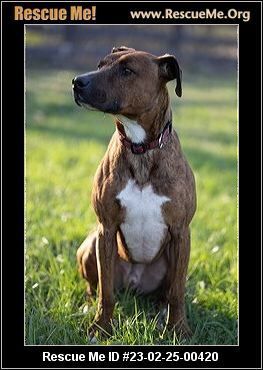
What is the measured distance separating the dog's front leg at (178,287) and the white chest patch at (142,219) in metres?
0.12

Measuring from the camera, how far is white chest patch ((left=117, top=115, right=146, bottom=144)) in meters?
3.56

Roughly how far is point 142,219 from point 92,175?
11.8 ft

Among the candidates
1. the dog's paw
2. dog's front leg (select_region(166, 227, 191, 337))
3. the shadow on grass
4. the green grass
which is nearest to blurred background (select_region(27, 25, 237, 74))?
the green grass

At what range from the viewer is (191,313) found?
4129mm

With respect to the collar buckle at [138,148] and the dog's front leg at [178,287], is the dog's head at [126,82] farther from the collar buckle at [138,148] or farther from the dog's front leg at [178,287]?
the dog's front leg at [178,287]

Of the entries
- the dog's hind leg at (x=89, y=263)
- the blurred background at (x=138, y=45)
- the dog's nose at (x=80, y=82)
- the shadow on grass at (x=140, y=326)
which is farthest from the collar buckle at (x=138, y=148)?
the blurred background at (x=138, y=45)

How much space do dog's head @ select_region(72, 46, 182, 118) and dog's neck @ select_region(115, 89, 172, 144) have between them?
4 centimetres

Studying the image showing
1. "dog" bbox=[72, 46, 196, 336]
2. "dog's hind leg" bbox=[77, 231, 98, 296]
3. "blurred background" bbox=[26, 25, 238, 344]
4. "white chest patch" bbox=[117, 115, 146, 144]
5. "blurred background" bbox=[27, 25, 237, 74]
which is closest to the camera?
"dog" bbox=[72, 46, 196, 336]

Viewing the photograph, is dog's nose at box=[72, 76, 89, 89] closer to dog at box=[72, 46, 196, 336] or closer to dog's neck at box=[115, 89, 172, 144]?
dog at box=[72, 46, 196, 336]

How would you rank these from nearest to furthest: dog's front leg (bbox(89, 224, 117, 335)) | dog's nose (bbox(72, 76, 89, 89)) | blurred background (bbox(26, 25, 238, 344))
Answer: dog's nose (bbox(72, 76, 89, 89))
dog's front leg (bbox(89, 224, 117, 335))
blurred background (bbox(26, 25, 238, 344))

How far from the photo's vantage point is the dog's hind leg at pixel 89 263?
413cm

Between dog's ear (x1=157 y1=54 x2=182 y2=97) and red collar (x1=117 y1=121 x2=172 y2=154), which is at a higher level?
dog's ear (x1=157 y1=54 x2=182 y2=97)
